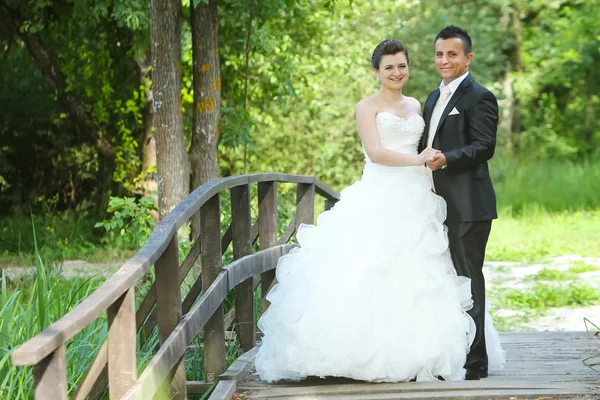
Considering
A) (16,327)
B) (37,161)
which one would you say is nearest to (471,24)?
(37,161)

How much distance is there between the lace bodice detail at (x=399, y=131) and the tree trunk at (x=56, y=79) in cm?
822

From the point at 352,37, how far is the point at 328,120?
5.85 feet

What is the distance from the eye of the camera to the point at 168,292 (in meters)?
3.85

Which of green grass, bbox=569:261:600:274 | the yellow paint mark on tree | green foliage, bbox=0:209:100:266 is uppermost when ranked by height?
the yellow paint mark on tree

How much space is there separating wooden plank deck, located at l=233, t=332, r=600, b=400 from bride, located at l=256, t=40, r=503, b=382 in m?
0.11

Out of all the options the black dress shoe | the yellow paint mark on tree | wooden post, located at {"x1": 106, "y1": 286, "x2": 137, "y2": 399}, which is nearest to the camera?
wooden post, located at {"x1": 106, "y1": 286, "x2": 137, "y2": 399}

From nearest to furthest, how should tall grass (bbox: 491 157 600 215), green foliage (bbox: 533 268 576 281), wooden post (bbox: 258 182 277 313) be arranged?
wooden post (bbox: 258 182 277 313) → green foliage (bbox: 533 268 576 281) → tall grass (bbox: 491 157 600 215)

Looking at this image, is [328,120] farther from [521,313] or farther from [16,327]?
[16,327]

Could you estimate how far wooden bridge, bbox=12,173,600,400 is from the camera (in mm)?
2877

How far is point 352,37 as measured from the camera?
57.7 feet

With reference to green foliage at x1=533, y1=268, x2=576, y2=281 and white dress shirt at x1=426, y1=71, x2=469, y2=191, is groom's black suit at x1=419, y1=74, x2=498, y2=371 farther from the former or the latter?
green foliage at x1=533, y1=268, x2=576, y2=281

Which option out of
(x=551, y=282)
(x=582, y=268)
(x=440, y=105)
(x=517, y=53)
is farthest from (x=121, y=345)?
(x=517, y=53)

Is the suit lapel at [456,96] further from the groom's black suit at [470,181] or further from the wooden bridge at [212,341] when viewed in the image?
the wooden bridge at [212,341]

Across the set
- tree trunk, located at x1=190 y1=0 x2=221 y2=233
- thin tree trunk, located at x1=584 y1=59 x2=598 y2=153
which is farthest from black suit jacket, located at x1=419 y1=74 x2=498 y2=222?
thin tree trunk, located at x1=584 y1=59 x2=598 y2=153
